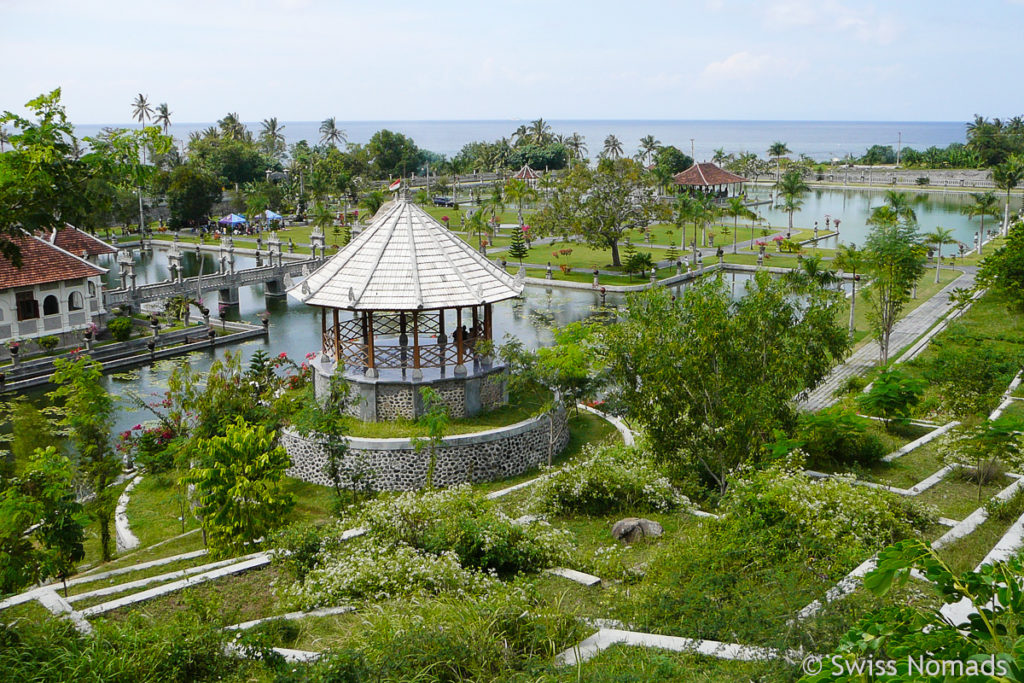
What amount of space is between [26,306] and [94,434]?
1836cm

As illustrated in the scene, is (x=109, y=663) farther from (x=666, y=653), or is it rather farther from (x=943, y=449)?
(x=943, y=449)

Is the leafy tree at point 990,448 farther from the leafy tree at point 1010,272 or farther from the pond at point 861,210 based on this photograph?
the pond at point 861,210

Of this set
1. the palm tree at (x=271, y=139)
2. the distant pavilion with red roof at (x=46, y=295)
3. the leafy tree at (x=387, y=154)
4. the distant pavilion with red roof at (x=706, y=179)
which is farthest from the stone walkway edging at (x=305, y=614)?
the palm tree at (x=271, y=139)

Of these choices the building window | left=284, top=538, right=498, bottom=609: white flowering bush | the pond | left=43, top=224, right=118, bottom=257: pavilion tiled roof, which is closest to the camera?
left=284, top=538, right=498, bottom=609: white flowering bush

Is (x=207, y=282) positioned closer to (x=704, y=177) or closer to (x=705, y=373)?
(x=705, y=373)

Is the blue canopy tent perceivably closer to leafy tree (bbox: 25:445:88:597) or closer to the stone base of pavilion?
the stone base of pavilion

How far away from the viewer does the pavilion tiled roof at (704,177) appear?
8081 centimetres

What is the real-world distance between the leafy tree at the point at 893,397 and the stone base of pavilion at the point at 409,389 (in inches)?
350

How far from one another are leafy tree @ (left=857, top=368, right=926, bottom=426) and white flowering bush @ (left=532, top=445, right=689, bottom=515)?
6.97m

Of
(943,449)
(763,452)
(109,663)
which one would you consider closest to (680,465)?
(763,452)

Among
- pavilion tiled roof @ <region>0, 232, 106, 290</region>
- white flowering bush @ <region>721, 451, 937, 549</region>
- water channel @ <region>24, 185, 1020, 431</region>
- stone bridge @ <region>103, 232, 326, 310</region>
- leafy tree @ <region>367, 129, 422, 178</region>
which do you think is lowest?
water channel @ <region>24, 185, 1020, 431</region>

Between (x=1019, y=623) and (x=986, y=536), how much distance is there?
510cm

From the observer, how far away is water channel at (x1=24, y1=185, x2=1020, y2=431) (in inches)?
1224

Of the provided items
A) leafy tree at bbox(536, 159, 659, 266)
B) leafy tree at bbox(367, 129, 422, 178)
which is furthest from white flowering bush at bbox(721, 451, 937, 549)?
leafy tree at bbox(367, 129, 422, 178)
